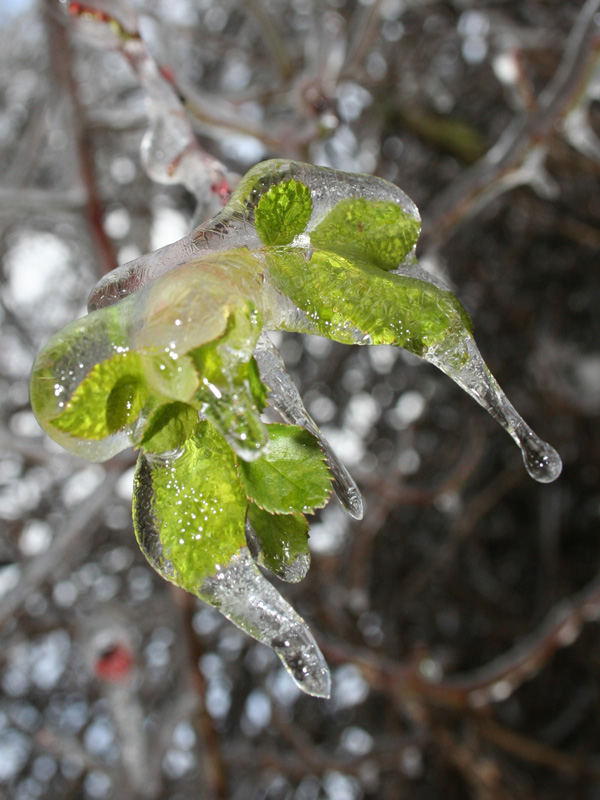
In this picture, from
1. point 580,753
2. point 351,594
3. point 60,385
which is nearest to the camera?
point 60,385

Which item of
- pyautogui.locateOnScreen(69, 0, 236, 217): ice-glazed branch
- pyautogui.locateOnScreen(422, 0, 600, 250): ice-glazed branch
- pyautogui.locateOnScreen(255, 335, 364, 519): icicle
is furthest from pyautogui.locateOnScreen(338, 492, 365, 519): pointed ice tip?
pyautogui.locateOnScreen(422, 0, 600, 250): ice-glazed branch

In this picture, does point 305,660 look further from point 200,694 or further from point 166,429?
point 200,694

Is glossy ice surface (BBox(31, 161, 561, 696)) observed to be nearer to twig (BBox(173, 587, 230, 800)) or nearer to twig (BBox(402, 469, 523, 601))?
twig (BBox(173, 587, 230, 800))

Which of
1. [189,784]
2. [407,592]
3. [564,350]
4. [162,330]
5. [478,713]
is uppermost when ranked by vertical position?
[162,330]

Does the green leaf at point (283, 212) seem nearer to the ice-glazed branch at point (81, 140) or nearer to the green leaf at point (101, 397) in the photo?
the green leaf at point (101, 397)

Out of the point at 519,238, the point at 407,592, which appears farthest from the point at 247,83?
the point at 407,592

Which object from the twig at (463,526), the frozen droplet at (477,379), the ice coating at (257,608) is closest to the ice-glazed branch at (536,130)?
the frozen droplet at (477,379)

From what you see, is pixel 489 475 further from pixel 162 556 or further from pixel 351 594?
pixel 162 556
